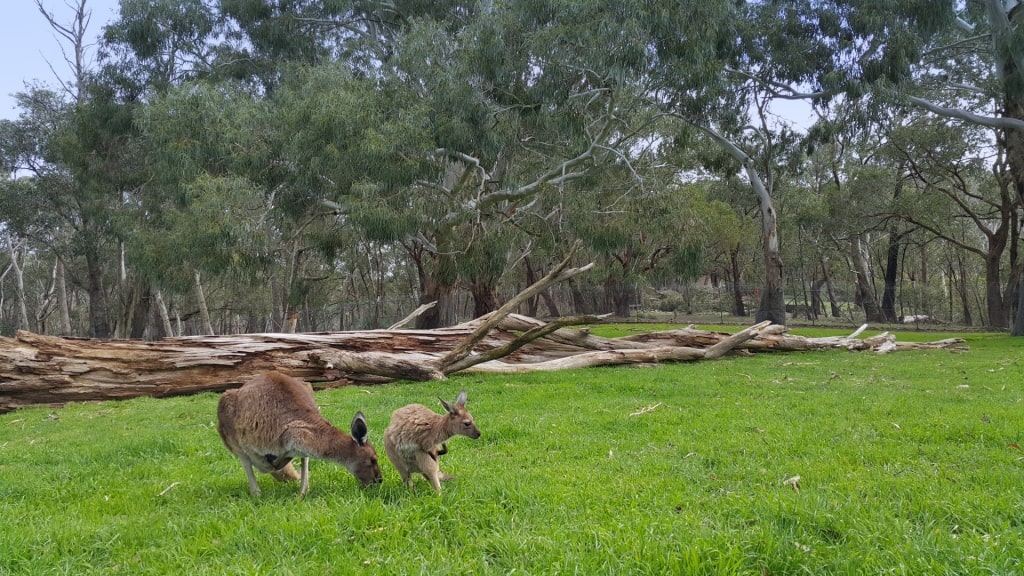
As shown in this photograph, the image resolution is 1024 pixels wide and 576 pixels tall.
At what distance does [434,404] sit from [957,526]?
18.0 feet

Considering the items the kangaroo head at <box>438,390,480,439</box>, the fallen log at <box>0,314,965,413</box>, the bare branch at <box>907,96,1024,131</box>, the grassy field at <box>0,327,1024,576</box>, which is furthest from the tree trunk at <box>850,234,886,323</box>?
the kangaroo head at <box>438,390,480,439</box>

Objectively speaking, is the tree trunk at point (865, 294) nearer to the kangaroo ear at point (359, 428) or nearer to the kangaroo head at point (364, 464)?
the kangaroo head at point (364, 464)

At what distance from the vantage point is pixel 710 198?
36.5 metres

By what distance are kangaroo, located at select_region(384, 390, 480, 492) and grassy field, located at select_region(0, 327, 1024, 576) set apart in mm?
149

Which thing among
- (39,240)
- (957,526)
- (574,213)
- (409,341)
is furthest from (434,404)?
(39,240)

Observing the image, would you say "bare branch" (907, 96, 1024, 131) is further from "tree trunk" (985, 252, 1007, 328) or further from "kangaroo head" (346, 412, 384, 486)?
"kangaroo head" (346, 412, 384, 486)

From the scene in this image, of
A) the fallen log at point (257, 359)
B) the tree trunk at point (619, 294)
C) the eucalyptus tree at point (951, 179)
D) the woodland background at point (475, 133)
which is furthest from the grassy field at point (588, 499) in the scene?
the tree trunk at point (619, 294)

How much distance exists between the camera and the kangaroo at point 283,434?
146 inches

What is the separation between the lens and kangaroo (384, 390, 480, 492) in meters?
3.91

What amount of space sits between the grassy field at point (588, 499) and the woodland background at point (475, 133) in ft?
35.2

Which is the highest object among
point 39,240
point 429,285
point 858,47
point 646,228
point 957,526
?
point 858,47

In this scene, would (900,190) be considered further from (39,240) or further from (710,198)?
(39,240)

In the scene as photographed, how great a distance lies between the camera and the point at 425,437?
388 centimetres

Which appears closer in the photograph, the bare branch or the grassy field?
the grassy field
